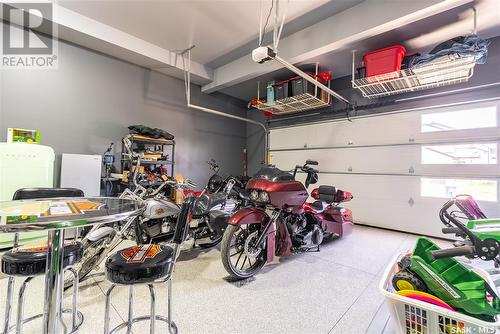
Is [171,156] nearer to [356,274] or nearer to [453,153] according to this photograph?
[356,274]

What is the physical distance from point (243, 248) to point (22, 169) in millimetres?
3005

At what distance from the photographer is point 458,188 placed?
3.50 m

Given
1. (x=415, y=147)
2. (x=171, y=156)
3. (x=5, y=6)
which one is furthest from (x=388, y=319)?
(x=5, y=6)

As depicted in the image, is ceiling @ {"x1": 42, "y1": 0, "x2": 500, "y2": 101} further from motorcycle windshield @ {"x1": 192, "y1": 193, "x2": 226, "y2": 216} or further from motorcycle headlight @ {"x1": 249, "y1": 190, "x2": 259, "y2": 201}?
motorcycle windshield @ {"x1": 192, "y1": 193, "x2": 226, "y2": 216}

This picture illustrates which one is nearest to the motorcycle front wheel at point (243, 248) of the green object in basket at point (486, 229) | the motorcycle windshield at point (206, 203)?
the motorcycle windshield at point (206, 203)

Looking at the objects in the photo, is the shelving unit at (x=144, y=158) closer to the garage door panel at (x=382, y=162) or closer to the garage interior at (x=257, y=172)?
the garage interior at (x=257, y=172)

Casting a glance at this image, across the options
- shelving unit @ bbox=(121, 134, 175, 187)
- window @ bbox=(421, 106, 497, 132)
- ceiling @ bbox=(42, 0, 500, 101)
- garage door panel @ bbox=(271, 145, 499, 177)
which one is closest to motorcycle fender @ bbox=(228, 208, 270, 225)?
shelving unit @ bbox=(121, 134, 175, 187)

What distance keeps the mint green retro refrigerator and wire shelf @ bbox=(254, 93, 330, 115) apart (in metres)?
3.77

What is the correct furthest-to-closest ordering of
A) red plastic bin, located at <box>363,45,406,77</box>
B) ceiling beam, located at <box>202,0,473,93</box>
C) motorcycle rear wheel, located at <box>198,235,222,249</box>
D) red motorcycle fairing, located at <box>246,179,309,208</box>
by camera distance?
1. red plastic bin, located at <box>363,45,406,77</box>
2. motorcycle rear wheel, located at <box>198,235,222,249</box>
3. ceiling beam, located at <box>202,0,473,93</box>
4. red motorcycle fairing, located at <box>246,179,309,208</box>

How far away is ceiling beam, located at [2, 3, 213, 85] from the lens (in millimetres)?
3199

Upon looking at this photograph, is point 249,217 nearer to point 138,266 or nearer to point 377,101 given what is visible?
point 138,266

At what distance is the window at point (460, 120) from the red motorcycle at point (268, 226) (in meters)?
2.58

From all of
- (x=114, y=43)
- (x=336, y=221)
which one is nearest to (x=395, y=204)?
(x=336, y=221)

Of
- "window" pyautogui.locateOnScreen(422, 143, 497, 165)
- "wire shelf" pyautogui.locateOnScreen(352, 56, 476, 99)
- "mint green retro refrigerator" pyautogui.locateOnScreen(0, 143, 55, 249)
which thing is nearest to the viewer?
"mint green retro refrigerator" pyautogui.locateOnScreen(0, 143, 55, 249)
